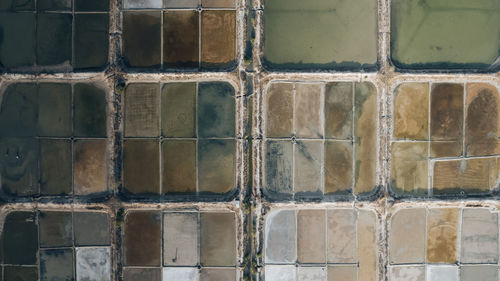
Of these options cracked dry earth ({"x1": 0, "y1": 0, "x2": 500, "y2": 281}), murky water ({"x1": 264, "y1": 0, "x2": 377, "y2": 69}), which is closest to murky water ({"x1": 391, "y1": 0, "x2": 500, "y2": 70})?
cracked dry earth ({"x1": 0, "y1": 0, "x2": 500, "y2": 281})

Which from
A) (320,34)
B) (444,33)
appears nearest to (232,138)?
(320,34)

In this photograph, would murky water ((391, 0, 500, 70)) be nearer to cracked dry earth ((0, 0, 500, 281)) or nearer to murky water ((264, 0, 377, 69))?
cracked dry earth ((0, 0, 500, 281))

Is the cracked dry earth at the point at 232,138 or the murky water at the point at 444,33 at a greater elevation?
the murky water at the point at 444,33

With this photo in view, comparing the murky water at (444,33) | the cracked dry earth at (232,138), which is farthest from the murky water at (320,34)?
the murky water at (444,33)

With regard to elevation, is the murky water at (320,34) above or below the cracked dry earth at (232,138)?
above

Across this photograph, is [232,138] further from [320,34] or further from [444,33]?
[444,33]

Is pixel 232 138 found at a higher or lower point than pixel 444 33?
lower

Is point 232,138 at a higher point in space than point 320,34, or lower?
lower

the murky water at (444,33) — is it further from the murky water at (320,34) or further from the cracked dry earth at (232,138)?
the murky water at (320,34)

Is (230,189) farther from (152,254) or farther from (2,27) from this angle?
(2,27)
